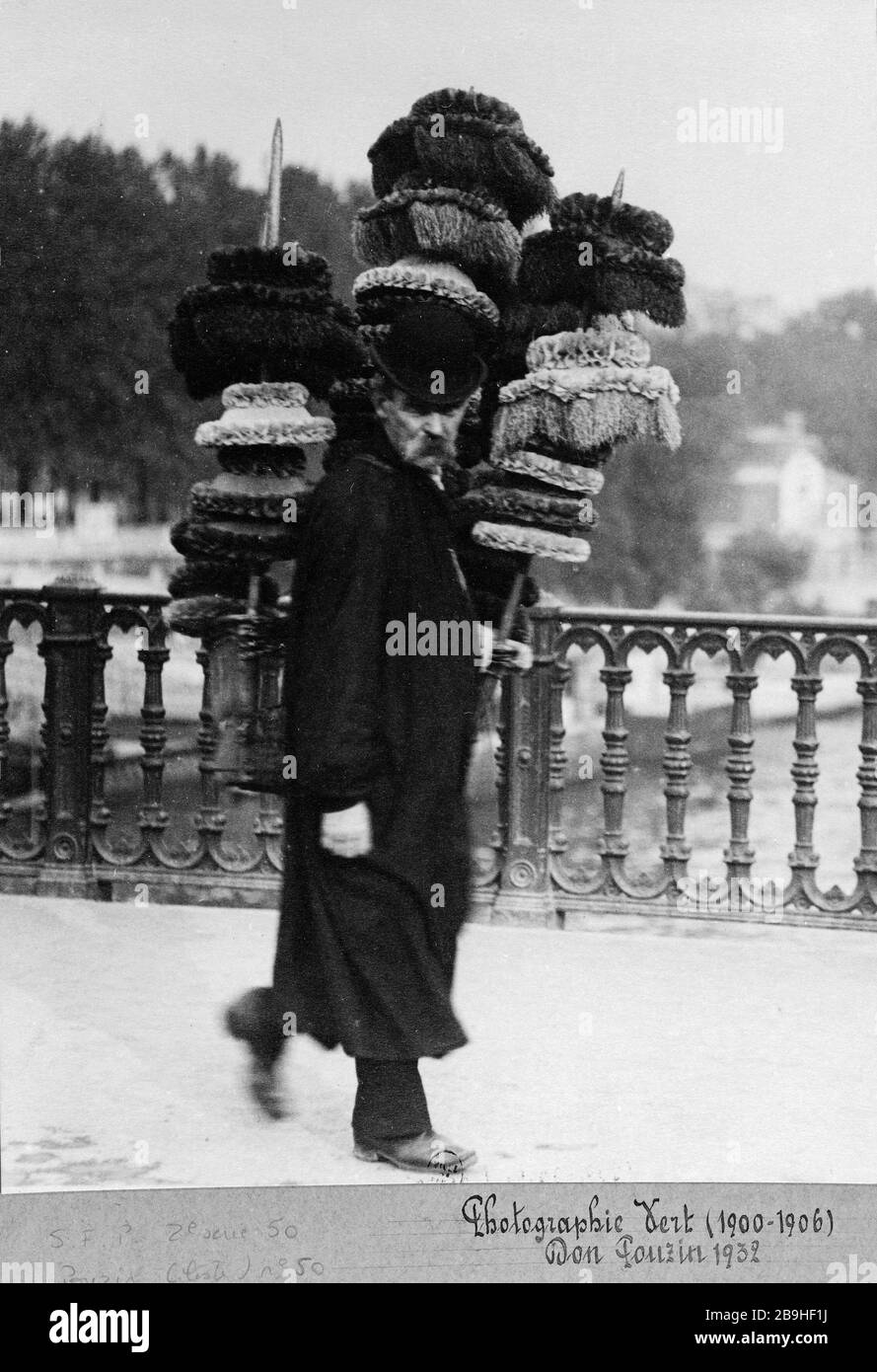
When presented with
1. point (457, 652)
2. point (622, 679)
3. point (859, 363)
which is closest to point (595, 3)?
point (457, 652)

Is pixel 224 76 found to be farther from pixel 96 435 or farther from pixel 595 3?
pixel 96 435

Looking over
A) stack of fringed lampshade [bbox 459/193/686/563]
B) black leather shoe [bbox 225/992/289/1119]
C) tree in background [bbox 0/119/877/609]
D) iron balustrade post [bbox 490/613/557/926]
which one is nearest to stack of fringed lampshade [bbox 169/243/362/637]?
stack of fringed lampshade [bbox 459/193/686/563]

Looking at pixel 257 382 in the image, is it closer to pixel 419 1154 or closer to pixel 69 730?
pixel 419 1154

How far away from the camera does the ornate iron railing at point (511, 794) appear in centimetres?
522

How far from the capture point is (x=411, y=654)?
3.38 metres

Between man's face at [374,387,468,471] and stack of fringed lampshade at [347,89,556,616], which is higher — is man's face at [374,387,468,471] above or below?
below

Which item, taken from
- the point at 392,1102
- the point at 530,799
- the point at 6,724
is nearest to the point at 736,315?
the point at 530,799

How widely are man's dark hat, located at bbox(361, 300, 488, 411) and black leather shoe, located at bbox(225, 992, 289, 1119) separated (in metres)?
1.52

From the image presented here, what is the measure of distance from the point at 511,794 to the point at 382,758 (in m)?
1.95

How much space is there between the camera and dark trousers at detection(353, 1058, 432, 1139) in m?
3.44

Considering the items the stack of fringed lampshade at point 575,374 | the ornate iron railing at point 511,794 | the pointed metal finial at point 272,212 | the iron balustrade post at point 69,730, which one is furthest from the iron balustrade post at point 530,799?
the pointed metal finial at point 272,212

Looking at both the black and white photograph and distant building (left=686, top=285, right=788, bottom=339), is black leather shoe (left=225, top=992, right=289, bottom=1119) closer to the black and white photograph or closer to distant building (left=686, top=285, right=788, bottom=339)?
the black and white photograph

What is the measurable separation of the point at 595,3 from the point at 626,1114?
289 cm

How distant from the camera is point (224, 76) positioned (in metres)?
4.11
